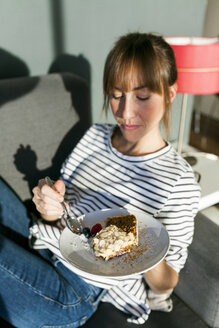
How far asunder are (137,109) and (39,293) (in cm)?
67

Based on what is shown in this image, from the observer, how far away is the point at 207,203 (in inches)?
49.6

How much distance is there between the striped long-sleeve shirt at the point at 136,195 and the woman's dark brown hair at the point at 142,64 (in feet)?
0.78

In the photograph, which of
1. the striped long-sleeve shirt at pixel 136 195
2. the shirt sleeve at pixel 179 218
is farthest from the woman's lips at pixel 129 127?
the shirt sleeve at pixel 179 218

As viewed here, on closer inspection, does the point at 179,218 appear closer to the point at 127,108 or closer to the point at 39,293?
the point at 127,108

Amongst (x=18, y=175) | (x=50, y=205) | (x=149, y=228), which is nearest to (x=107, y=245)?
(x=149, y=228)

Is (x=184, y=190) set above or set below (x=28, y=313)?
above

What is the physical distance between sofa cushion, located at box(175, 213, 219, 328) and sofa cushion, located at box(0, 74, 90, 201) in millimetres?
701

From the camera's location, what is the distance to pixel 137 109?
0.99m

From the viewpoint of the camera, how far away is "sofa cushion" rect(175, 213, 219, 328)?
3.05 feet

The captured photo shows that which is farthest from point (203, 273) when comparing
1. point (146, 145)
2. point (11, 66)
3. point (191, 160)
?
point (11, 66)

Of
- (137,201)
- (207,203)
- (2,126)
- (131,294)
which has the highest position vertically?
(2,126)

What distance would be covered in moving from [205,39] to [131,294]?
119cm

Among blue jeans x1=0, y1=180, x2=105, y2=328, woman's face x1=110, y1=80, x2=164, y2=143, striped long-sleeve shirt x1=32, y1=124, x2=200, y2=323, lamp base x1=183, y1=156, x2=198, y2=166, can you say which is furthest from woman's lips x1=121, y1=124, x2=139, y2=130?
lamp base x1=183, y1=156, x2=198, y2=166

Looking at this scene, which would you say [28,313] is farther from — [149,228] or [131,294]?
[149,228]
